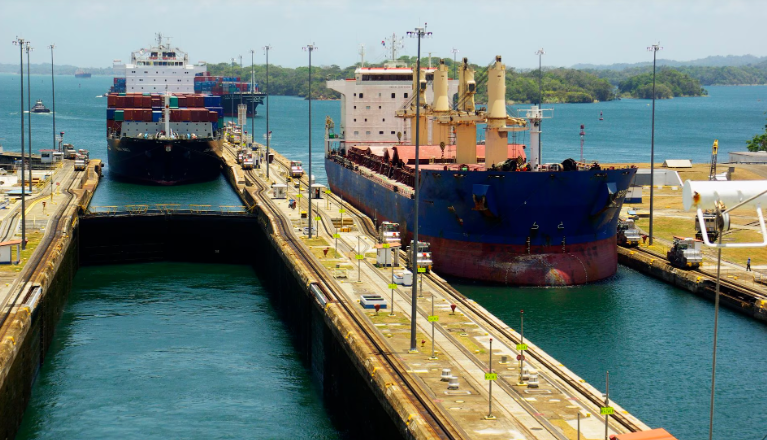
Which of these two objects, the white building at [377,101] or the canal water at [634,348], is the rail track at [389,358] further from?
the white building at [377,101]

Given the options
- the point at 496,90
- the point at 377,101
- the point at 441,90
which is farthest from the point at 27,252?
the point at 377,101

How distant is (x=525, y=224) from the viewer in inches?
2002

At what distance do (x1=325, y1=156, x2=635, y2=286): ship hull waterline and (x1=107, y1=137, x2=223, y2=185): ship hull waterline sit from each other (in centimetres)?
5624

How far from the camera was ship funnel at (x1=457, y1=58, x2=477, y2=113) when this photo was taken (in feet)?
216

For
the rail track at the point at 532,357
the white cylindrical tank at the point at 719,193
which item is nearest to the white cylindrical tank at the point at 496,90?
the rail track at the point at 532,357

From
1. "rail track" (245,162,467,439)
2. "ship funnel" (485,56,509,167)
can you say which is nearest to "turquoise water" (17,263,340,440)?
"rail track" (245,162,467,439)

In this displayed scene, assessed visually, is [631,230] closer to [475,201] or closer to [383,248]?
[475,201]

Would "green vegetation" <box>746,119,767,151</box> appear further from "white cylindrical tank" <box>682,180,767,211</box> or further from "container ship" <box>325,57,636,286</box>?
"white cylindrical tank" <box>682,180,767,211</box>

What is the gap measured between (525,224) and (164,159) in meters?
61.7

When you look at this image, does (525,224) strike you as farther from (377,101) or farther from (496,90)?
(377,101)

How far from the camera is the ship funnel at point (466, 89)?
65688 millimetres

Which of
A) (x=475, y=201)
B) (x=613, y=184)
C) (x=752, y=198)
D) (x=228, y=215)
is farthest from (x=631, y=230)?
(x=752, y=198)

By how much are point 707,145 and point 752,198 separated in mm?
160061

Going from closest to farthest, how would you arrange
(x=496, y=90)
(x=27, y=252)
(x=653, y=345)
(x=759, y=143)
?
(x=653, y=345) → (x=27, y=252) → (x=496, y=90) → (x=759, y=143)
